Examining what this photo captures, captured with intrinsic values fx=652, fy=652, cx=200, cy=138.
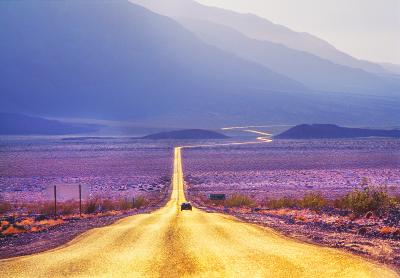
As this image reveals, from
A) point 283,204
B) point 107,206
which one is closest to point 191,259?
point 283,204

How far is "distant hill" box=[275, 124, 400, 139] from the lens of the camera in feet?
Result: 453

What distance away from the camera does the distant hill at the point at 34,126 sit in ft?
564

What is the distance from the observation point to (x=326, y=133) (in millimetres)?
143375

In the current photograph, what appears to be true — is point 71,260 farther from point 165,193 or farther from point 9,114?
point 9,114

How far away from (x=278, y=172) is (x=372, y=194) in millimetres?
44211

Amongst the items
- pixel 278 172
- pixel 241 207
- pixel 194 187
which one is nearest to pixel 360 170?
pixel 278 172

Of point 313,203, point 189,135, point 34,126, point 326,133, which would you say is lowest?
point 313,203

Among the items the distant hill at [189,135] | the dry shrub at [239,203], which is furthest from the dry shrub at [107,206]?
the distant hill at [189,135]

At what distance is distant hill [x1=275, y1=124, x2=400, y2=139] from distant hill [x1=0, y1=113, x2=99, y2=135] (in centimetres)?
5961

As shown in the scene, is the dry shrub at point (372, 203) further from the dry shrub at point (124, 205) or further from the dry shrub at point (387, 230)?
the dry shrub at point (124, 205)

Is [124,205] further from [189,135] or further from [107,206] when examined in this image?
[189,135]

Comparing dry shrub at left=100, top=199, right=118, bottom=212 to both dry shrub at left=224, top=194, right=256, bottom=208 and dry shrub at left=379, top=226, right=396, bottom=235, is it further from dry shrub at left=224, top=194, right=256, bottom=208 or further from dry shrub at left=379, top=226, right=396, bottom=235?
dry shrub at left=379, top=226, right=396, bottom=235

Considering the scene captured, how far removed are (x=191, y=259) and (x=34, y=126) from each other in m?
172

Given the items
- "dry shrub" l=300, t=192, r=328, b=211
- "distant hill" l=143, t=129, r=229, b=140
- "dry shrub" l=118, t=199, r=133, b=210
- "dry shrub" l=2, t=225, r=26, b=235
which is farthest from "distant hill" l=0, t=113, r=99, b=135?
"dry shrub" l=2, t=225, r=26, b=235
